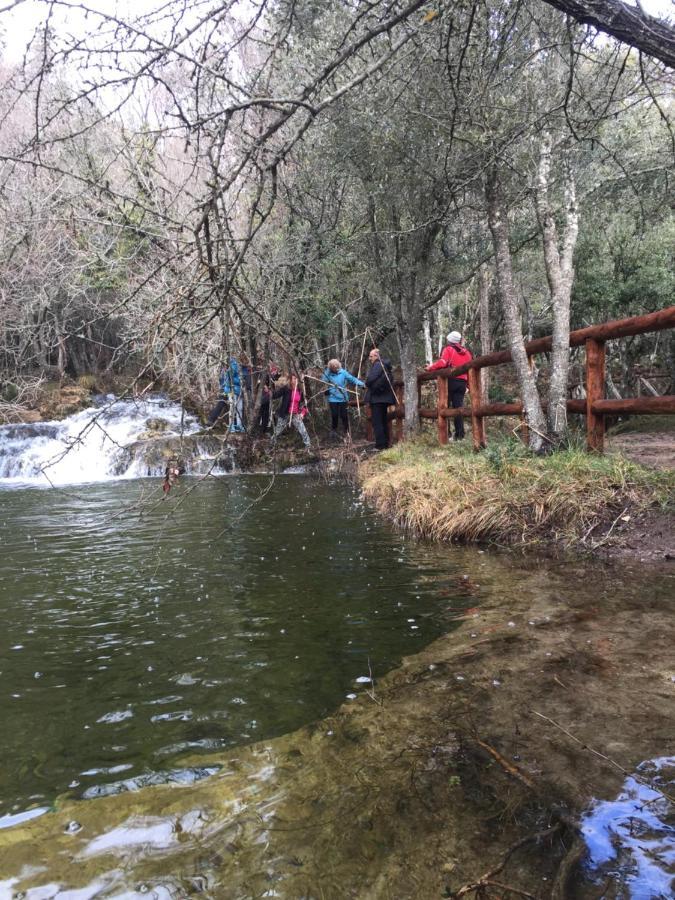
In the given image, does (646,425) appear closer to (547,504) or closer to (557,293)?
(557,293)

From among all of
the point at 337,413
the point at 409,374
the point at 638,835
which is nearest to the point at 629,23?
the point at 638,835

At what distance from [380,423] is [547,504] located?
759 cm

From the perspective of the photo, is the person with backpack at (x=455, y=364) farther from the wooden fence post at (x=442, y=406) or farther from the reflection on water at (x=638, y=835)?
the reflection on water at (x=638, y=835)

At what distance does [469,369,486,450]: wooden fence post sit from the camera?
931 cm

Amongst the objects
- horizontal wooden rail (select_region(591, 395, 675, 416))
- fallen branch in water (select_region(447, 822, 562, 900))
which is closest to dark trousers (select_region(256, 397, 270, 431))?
horizontal wooden rail (select_region(591, 395, 675, 416))

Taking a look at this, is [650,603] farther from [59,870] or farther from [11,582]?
[11,582]

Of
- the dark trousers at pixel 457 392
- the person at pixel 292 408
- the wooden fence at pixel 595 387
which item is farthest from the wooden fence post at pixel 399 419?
the wooden fence at pixel 595 387

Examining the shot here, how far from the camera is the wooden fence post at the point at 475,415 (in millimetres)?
9312

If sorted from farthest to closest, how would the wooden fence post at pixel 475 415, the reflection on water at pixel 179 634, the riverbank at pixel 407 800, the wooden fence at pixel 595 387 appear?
the wooden fence post at pixel 475 415, the wooden fence at pixel 595 387, the reflection on water at pixel 179 634, the riverbank at pixel 407 800

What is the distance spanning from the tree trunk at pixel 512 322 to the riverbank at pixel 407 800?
4.69 metres

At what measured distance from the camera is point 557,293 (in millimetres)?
7762

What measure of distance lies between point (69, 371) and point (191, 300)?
29.8 m

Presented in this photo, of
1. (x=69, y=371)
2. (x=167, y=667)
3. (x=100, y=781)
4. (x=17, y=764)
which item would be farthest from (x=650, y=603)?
(x=69, y=371)

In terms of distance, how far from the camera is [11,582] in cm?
571
